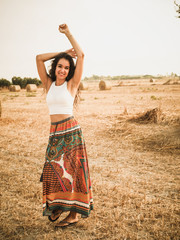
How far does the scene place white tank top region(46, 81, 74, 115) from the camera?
7.71 ft

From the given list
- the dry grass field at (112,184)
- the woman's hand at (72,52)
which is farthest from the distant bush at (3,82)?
the woman's hand at (72,52)

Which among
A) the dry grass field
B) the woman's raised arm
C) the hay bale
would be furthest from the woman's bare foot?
the hay bale

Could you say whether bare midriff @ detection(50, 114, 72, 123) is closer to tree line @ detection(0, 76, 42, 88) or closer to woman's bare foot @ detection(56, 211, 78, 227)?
woman's bare foot @ detection(56, 211, 78, 227)

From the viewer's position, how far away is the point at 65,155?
2.34 m

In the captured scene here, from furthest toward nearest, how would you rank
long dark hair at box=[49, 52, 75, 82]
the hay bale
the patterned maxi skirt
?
the hay bale
long dark hair at box=[49, 52, 75, 82]
the patterned maxi skirt

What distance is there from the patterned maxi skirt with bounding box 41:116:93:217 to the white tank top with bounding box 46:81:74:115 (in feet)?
0.43

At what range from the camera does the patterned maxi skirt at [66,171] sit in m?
2.34

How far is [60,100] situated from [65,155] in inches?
25.2

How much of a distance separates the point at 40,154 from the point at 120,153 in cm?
208

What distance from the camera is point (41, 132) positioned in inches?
286

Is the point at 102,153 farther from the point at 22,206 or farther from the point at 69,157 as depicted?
→ the point at 69,157

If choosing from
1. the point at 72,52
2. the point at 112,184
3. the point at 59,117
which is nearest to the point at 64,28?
the point at 72,52

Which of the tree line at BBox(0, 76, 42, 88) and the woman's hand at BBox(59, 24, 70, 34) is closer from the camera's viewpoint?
the woman's hand at BBox(59, 24, 70, 34)

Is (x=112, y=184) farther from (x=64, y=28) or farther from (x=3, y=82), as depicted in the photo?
(x=3, y=82)
